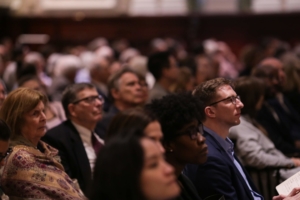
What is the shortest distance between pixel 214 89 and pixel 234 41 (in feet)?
33.2

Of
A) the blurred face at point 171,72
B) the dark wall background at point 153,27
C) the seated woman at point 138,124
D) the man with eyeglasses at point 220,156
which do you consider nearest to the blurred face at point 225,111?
the man with eyeglasses at point 220,156

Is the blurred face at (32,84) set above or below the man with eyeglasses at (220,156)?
above

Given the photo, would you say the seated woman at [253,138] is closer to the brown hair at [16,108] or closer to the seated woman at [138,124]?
the brown hair at [16,108]

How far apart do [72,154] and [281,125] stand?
2.23 meters

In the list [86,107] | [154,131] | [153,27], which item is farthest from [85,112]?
[153,27]

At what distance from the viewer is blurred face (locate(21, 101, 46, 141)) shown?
3.47 m

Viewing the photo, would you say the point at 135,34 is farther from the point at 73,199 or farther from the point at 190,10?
the point at 73,199

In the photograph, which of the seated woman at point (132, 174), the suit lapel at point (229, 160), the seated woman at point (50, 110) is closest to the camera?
the seated woman at point (132, 174)

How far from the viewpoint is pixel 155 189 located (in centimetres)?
205

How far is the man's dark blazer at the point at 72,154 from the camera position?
412cm

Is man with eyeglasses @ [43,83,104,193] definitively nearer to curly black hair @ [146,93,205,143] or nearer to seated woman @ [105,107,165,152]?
curly black hair @ [146,93,205,143]

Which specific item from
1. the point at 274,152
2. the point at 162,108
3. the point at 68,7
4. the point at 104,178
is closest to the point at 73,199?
the point at 162,108

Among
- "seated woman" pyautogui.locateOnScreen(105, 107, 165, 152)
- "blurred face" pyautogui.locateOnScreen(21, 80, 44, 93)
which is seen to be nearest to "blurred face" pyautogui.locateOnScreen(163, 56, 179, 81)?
"blurred face" pyautogui.locateOnScreen(21, 80, 44, 93)

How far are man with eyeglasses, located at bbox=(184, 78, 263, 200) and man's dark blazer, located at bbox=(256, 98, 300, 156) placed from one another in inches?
64.9
